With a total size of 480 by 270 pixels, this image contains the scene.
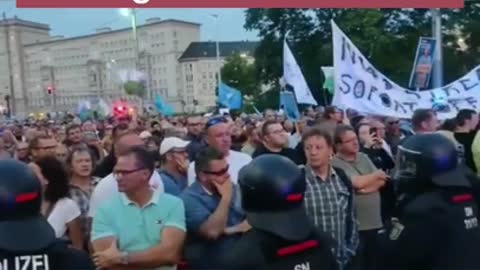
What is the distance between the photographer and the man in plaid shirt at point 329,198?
4.90 meters

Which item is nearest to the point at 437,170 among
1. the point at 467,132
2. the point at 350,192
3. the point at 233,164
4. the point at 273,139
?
the point at 350,192

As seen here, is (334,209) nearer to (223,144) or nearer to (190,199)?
(190,199)

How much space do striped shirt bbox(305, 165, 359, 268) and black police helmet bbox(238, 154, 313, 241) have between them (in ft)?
6.78

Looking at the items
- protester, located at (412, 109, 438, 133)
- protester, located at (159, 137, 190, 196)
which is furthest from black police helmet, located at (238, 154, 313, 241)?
protester, located at (412, 109, 438, 133)

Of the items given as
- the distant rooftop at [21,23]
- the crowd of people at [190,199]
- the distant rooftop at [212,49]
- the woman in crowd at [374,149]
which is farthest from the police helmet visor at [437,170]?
the distant rooftop at [212,49]

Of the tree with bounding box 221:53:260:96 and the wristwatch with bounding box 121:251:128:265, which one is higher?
the wristwatch with bounding box 121:251:128:265

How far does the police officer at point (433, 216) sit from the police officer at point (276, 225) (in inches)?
19.3

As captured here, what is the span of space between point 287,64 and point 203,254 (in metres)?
10.5

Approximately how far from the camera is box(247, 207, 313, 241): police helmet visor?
2.69 m

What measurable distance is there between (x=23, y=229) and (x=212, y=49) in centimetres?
13597

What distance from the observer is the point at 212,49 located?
137625 millimetres

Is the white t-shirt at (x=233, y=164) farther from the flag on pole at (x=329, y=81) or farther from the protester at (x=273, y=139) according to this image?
the flag on pole at (x=329, y=81)

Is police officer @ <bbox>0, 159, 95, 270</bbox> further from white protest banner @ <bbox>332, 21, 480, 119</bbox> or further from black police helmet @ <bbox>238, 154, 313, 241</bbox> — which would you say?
white protest banner @ <bbox>332, 21, 480, 119</bbox>

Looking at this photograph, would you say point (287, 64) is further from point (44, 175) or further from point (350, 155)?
point (44, 175)
